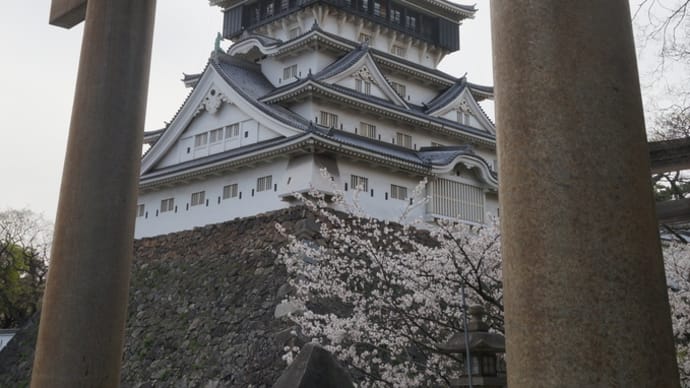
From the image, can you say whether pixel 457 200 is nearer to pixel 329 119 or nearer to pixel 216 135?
pixel 329 119

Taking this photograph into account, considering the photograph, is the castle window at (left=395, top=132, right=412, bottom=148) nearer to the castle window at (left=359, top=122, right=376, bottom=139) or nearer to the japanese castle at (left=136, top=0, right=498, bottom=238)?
the japanese castle at (left=136, top=0, right=498, bottom=238)

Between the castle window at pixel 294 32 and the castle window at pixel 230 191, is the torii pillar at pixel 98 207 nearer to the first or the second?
the castle window at pixel 230 191

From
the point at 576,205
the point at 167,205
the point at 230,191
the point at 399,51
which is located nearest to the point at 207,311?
the point at 230,191

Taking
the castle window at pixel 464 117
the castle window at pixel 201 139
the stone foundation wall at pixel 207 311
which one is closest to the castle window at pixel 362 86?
the castle window at pixel 464 117

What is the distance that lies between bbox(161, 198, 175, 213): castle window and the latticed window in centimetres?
905

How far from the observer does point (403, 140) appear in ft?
71.8

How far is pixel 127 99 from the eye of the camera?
388cm

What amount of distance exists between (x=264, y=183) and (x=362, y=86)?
18.6 feet

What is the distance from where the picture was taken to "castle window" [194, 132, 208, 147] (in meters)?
21.5

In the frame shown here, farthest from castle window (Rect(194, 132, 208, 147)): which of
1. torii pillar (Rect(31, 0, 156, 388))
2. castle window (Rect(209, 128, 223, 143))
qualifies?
torii pillar (Rect(31, 0, 156, 388))

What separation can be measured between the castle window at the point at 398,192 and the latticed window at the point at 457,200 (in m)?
0.89

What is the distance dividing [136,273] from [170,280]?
1.96 meters

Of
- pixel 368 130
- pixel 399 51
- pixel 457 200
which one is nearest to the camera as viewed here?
pixel 457 200

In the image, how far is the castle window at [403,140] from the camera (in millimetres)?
21781
